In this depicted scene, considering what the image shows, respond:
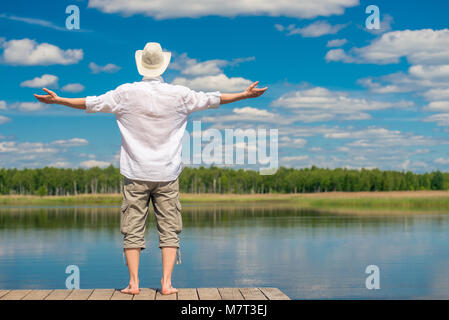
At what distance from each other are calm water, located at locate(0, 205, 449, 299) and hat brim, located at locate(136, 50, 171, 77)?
5.86 m

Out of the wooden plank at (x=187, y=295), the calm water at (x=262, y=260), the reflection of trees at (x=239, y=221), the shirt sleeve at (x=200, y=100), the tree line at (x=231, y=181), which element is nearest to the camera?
the wooden plank at (x=187, y=295)

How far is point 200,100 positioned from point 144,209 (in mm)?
1122

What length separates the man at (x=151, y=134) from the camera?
487cm

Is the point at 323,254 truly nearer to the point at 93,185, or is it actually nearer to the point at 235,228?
the point at 235,228

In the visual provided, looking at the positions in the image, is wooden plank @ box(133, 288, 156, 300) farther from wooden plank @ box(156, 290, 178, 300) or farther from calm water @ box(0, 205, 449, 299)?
calm water @ box(0, 205, 449, 299)

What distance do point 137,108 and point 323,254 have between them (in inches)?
435

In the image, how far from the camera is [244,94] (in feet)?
16.4

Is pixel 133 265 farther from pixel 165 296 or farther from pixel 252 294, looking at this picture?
pixel 252 294

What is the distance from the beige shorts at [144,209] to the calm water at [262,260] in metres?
5.17

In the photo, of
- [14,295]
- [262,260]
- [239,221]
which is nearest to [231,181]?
[239,221]

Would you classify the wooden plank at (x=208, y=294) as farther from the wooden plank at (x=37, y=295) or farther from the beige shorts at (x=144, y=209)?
the wooden plank at (x=37, y=295)

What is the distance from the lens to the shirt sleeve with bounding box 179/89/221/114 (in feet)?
16.2

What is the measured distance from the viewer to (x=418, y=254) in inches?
589

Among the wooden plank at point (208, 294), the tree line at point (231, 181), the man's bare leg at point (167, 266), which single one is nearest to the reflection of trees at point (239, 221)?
the wooden plank at point (208, 294)
